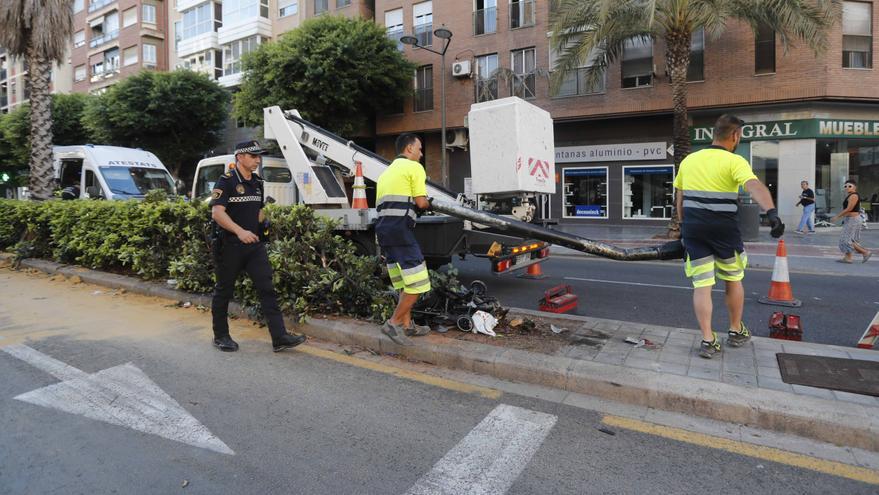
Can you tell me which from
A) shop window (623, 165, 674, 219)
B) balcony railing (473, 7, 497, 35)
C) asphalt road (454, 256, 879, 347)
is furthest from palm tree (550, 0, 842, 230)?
asphalt road (454, 256, 879, 347)

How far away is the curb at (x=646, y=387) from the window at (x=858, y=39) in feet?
68.2

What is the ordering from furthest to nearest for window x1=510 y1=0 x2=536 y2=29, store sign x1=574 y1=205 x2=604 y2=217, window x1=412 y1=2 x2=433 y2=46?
window x1=412 y1=2 x2=433 y2=46 → store sign x1=574 y1=205 x2=604 y2=217 → window x1=510 y1=0 x2=536 y2=29

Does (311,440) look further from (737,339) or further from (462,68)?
(462,68)

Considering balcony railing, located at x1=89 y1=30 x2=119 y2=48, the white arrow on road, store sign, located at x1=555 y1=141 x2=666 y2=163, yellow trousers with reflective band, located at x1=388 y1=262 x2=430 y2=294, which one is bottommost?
the white arrow on road

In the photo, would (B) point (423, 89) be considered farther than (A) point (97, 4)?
No

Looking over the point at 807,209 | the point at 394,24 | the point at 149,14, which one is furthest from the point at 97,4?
the point at 807,209

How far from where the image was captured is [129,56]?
132 ft

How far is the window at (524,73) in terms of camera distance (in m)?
23.9

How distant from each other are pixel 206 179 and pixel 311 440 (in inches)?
296

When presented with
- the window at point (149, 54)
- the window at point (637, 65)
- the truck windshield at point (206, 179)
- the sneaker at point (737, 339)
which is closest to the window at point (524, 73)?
A: the window at point (637, 65)

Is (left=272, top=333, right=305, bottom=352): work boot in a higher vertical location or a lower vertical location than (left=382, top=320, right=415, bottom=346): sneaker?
lower

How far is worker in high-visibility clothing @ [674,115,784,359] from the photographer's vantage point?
14.2 ft

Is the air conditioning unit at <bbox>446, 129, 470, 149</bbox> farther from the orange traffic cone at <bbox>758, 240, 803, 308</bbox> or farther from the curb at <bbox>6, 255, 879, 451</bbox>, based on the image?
the curb at <bbox>6, 255, 879, 451</bbox>

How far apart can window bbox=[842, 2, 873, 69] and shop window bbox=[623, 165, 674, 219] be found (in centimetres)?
670
